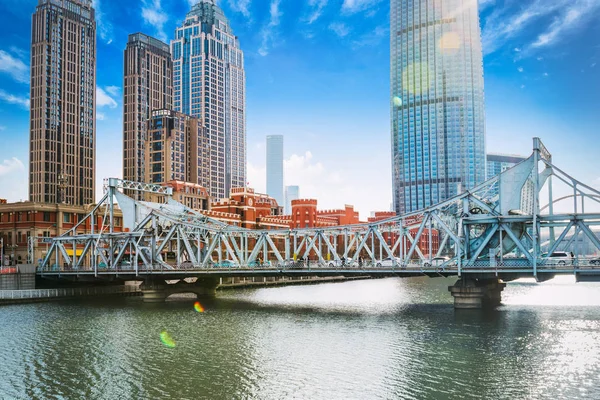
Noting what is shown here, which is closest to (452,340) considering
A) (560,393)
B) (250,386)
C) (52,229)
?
(560,393)

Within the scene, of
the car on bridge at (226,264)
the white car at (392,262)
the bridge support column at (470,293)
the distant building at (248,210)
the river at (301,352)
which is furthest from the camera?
the distant building at (248,210)

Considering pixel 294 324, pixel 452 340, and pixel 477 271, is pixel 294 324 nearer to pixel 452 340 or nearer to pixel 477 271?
pixel 452 340

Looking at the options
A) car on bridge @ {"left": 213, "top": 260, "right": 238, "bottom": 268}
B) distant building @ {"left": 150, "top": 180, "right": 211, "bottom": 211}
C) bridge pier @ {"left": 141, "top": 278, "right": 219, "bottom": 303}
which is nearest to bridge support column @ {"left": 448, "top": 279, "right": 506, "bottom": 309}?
car on bridge @ {"left": 213, "top": 260, "right": 238, "bottom": 268}

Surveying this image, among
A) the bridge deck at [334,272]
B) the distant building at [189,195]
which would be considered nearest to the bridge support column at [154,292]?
the bridge deck at [334,272]

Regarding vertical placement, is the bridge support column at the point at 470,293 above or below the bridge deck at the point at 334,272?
below

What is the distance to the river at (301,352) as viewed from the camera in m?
38.6

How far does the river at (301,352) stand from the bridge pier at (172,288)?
917 centimetres

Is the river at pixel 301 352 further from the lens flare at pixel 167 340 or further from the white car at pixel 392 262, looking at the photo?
the white car at pixel 392 262

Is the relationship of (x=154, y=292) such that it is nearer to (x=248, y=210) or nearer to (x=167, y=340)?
(x=167, y=340)

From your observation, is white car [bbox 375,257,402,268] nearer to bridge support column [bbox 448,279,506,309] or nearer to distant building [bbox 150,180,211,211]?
bridge support column [bbox 448,279,506,309]

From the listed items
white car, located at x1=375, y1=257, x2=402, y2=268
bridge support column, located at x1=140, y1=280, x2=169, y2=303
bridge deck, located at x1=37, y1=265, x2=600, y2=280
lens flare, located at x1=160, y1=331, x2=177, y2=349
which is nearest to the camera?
lens flare, located at x1=160, y1=331, x2=177, y2=349

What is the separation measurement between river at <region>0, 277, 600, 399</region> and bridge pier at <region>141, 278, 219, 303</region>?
30.1ft

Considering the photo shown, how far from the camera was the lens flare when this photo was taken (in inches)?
2092

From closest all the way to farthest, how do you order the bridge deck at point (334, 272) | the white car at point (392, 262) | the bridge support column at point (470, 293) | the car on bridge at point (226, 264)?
1. the bridge deck at point (334, 272)
2. the bridge support column at point (470, 293)
3. the white car at point (392, 262)
4. the car on bridge at point (226, 264)
